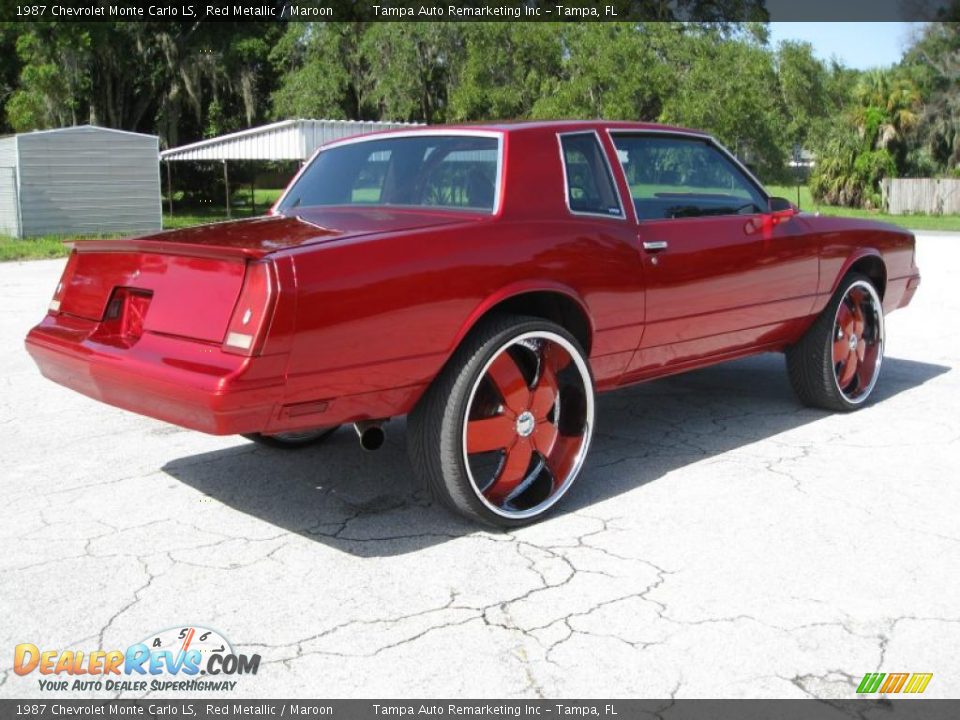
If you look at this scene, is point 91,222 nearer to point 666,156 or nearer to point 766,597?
point 666,156

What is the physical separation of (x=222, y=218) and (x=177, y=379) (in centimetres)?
3384

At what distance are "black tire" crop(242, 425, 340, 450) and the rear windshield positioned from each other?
1086 millimetres

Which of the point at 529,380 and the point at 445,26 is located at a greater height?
the point at 445,26

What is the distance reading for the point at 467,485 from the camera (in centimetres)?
402

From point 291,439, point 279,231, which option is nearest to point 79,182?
point 291,439

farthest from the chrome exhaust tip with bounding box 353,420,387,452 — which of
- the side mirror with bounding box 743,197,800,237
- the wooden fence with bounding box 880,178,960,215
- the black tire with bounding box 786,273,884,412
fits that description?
the wooden fence with bounding box 880,178,960,215

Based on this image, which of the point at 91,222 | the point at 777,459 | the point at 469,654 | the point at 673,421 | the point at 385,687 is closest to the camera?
the point at 385,687

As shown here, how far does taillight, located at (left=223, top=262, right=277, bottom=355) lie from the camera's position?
3.45 m

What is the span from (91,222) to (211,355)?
905 inches

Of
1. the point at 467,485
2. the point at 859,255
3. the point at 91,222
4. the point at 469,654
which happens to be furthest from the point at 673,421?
the point at 91,222

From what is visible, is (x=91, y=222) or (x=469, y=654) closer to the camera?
(x=469, y=654)

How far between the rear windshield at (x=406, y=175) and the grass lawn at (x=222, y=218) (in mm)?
2705

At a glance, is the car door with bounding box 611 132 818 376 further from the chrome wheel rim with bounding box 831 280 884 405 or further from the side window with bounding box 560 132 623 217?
the chrome wheel rim with bounding box 831 280 884 405

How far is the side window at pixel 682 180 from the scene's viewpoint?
4.96 meters
